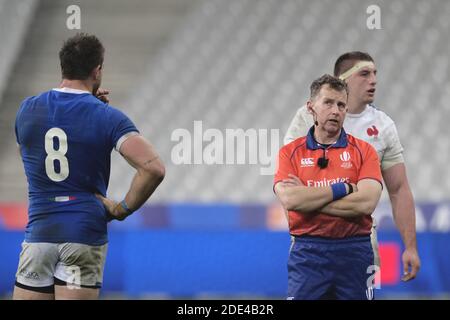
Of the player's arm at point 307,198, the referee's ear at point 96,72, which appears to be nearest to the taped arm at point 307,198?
the player's arm at point 307,198

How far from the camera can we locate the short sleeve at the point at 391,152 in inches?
173

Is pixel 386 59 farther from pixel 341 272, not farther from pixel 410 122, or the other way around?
pixel 341 272

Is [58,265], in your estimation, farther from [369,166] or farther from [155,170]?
[369,166]

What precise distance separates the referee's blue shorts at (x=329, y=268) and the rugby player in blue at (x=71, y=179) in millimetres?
739

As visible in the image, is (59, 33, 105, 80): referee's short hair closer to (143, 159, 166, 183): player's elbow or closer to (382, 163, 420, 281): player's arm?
(143, 159, 166, 183): player's elbow

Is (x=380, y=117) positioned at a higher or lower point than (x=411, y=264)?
higher

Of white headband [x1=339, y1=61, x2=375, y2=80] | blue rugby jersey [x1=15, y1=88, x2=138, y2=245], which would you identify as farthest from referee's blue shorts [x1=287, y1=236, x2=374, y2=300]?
white headband [x1=339, y1=61, x2=375, y2=80]

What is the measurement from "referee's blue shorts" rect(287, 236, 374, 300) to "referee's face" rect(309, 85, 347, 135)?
0.51 meters

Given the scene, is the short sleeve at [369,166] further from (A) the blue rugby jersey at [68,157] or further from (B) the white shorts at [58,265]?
(B) the white shorts at [58,265]

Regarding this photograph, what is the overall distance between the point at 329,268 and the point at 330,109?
2.33 feet

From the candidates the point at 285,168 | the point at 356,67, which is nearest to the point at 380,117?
the point at 356,67

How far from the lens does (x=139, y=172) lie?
3.46 metres

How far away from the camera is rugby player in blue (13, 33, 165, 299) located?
3.44 metres
